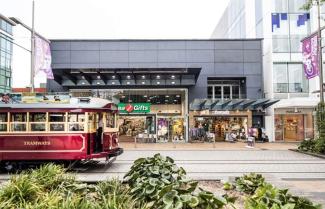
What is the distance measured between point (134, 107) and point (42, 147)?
22899 mm

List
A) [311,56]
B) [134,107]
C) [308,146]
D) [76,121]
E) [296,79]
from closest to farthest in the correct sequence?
[76,121] → [311,56] → [308,146] → [134,107] → [296,79]

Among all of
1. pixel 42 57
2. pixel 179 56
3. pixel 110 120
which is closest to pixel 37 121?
pixel 110 120

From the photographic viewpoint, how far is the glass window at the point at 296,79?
38.7 metres

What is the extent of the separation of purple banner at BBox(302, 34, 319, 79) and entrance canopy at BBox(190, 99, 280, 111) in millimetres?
11237

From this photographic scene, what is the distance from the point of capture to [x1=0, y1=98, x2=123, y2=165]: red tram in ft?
51.2

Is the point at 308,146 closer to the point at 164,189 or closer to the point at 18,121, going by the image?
the point at 18,121

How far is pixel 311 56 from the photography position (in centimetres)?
2392

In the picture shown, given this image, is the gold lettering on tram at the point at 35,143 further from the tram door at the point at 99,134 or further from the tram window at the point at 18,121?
the tram door at the point at 99,134

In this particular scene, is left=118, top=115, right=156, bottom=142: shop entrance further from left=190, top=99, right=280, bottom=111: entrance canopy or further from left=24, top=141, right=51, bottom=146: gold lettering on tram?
left=24, top=141, right=51, bottom=146: gold lettering on tram

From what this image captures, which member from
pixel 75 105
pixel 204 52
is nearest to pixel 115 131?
pixel 75 105

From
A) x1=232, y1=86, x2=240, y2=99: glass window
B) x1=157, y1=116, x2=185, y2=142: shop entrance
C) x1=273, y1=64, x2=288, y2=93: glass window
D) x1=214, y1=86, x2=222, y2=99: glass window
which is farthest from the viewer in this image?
x1=232, y1=86, x2=240, y2=99: glass window

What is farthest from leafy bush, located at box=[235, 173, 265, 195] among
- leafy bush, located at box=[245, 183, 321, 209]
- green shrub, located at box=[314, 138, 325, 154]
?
green shrub, located at box=[314, 138, 325, 154]

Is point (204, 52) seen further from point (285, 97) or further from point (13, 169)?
point (13, 169)

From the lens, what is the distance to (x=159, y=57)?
1534 inches
